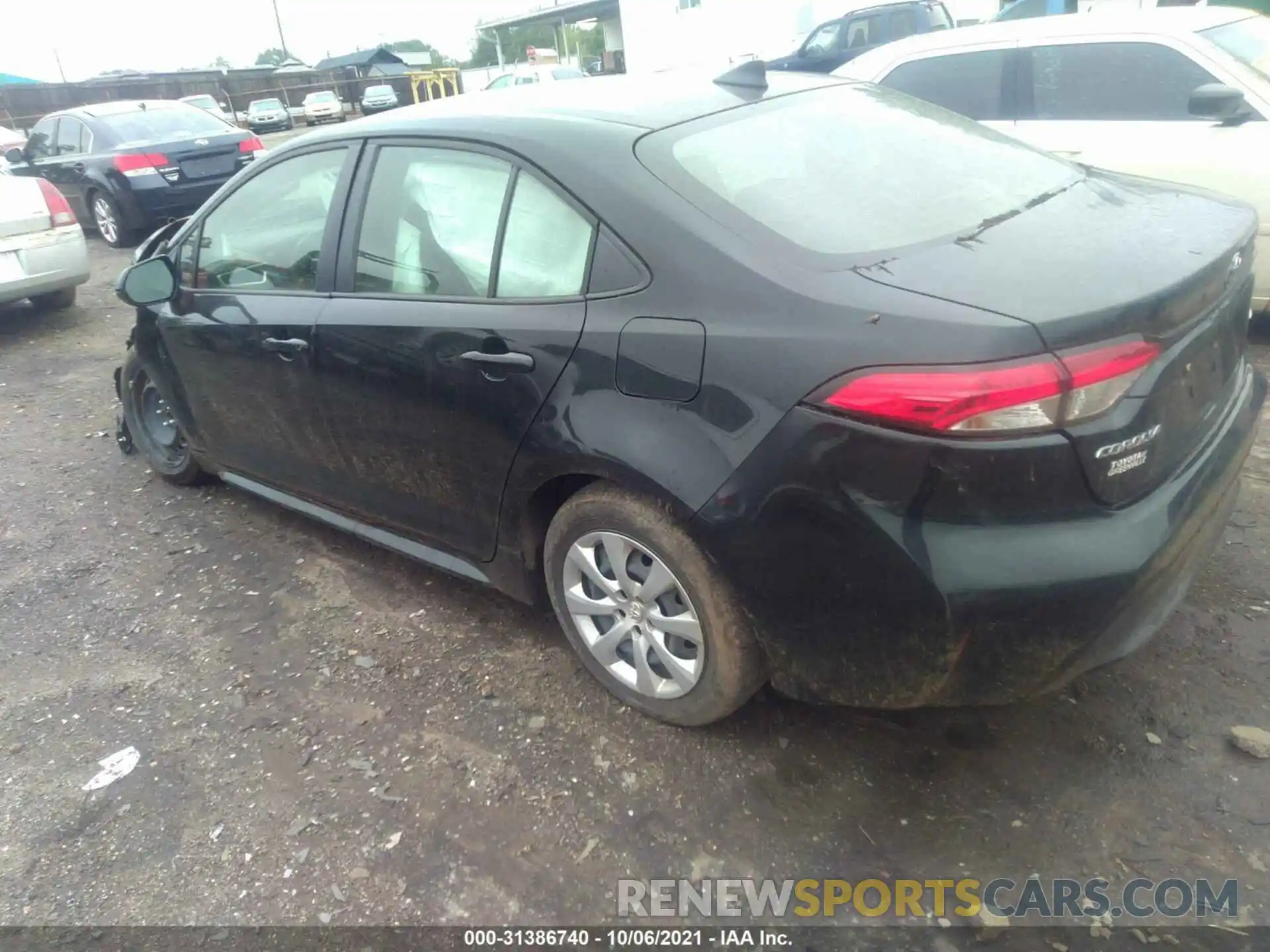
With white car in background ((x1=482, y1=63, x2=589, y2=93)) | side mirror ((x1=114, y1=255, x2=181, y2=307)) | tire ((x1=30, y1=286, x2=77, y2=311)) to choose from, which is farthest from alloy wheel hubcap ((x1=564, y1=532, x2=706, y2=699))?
white car in background ((x1=482, y1=63, x2=589, y2=93))

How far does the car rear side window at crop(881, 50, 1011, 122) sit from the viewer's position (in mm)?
5668

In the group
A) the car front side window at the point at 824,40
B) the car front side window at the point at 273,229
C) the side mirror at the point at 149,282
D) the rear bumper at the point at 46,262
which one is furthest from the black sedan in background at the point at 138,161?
the car front side window at the point at 824,40

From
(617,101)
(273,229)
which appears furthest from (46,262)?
(617,101)

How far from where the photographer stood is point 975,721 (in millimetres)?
2637

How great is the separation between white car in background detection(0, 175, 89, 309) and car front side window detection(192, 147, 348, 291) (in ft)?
14.9

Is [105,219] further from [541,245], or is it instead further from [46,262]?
[541,245]

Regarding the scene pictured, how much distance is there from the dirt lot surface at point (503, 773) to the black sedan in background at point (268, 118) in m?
32.7

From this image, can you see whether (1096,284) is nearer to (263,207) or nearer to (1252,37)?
(263,207)

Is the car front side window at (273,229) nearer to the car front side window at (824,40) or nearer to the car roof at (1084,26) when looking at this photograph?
the car roof at (1084,26)

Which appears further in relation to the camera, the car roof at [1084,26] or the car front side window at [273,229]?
the car roof at [1084,26]

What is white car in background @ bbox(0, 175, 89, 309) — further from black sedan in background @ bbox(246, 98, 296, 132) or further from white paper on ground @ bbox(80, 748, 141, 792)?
black sedan in background @ bbox(246, 98, 296, 132)

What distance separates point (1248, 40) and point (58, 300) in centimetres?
914

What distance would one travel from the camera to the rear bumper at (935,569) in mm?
1959

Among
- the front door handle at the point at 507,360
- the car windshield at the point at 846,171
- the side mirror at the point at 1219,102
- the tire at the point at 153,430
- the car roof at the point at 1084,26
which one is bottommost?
the tire at the point at 153,430
